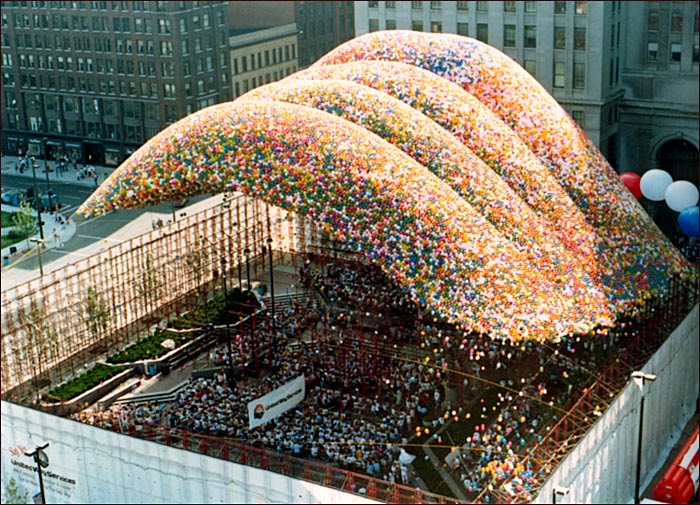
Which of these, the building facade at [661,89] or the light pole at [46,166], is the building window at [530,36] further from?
the light pole at [46,166]

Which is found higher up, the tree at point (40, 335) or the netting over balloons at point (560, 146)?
the netting over balloons at point (560, 146)

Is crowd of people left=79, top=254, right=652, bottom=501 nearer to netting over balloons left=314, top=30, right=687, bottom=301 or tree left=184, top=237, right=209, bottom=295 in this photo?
netting over balloons left=314, top=30, right=687, bottom=301

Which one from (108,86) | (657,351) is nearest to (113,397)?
(657,351)

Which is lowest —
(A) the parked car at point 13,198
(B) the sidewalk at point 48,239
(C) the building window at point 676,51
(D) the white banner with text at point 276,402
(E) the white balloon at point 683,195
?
(B) the sidewalk at point 48,239

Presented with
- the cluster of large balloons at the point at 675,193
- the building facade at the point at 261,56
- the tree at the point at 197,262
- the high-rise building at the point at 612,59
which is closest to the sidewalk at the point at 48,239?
the tree at the point at 197,262

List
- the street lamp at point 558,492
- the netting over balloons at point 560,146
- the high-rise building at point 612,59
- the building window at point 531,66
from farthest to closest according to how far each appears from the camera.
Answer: the building window at point 531,66 < the high-rise building at point 612,59 < the netting over balloons at point 560,146 < the street lamp at point 558,492

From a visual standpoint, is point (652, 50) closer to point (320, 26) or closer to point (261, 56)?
point (261, 56)

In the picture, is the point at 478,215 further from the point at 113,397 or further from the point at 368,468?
the point at 113,397

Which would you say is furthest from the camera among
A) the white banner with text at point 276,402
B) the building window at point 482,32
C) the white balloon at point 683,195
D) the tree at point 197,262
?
the building window at point 482,32
